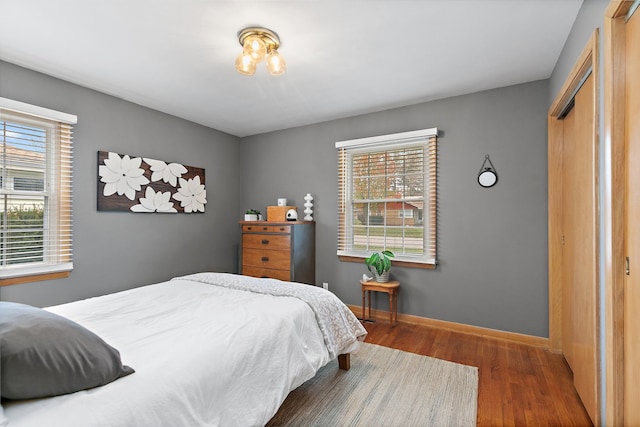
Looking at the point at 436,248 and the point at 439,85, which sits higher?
the point at 439,85

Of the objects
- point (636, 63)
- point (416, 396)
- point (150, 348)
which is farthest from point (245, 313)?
point (636, 63)

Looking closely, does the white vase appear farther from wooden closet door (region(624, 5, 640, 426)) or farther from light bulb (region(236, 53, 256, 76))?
wooden closet door (region(624, 5, 640, 426))

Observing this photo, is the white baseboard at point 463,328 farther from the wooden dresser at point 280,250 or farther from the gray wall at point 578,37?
the gray wall at point 578,37

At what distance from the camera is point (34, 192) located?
2732mm

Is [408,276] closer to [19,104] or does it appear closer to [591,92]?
[591,92]

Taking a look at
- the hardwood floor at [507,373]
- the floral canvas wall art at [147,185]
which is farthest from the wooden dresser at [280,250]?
the hardwood floor at [507,373]

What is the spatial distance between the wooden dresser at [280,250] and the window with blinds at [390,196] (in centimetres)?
45

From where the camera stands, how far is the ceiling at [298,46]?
6.39 ft

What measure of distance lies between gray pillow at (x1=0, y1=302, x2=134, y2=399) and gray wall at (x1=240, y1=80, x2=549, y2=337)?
10.0 feet

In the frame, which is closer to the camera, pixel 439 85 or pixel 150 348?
pixel 150 348

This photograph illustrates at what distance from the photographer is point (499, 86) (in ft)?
10.1

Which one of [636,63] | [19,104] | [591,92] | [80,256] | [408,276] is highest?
[19,104]

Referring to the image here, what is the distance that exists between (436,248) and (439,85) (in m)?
1.74

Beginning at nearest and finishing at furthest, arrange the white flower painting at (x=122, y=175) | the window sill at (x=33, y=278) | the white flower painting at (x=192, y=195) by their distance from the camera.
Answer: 1. the window sill at (x=33, y=278)
2. the white flower painting at (x=122, y=175)
3. the white flower painting at (x=192, y=195)
